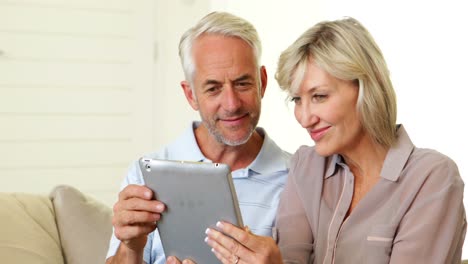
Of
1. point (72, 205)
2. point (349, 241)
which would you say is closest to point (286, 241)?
point (349, 241)

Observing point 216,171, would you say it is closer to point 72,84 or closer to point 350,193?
point 350,193

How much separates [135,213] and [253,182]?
0.55 meters

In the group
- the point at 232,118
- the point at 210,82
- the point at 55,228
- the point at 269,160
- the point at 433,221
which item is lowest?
the point at 55,228

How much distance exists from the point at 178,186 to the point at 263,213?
55cm

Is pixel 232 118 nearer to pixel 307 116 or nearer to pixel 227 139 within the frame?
pixel 227 139

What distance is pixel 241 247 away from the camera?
63.6 inches

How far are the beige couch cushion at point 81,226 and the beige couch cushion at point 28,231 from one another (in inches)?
1.1

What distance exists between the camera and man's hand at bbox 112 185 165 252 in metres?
1.72

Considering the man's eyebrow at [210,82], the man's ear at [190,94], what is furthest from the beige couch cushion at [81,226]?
the man's eyebrow at [210,82]

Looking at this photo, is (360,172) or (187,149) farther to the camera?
(187,149)

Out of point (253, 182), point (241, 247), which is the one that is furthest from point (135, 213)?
point (253, 182)

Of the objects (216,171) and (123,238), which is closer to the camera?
(216,171)

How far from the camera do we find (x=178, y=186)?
1658 millimetres

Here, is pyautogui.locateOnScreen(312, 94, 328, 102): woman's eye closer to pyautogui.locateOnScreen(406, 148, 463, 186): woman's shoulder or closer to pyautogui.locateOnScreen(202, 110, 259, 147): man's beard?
pyautogui.locateOnScreen(406, 148, 463, 186): woman's shoulder
